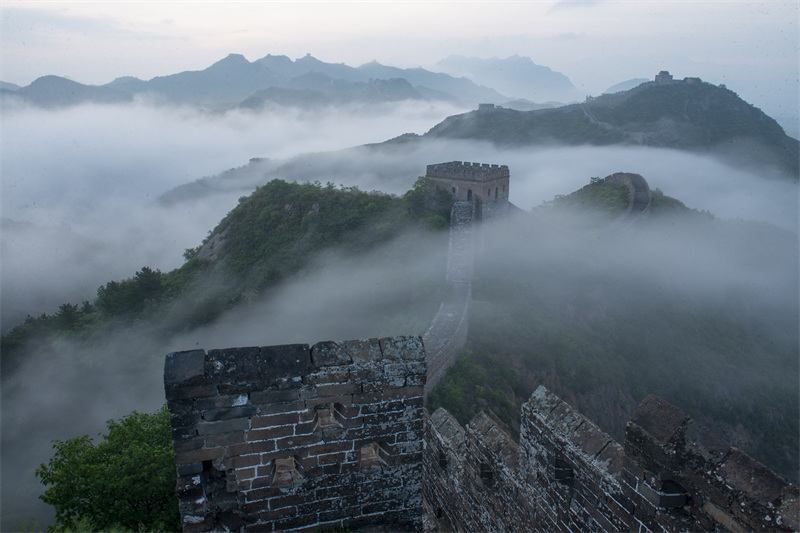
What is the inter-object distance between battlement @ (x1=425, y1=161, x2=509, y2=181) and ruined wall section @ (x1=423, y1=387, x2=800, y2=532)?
23180 mm

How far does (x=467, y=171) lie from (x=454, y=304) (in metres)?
10.9

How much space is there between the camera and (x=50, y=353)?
77.6 ft

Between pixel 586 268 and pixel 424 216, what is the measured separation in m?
10.2

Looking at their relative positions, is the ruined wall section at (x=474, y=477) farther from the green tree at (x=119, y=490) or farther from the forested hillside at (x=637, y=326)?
the forested hillside at (x=637, y=326)

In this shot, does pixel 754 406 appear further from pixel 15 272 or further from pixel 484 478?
pixel 15 272

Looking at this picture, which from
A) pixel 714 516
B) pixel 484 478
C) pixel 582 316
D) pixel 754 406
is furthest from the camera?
pixel 582 316

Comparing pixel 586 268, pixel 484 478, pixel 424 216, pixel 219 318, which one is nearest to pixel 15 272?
pixel 219 318

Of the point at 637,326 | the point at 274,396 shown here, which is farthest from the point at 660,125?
the point at 274,396

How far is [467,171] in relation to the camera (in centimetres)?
2850

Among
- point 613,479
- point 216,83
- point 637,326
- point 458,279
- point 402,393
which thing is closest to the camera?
point 402,393

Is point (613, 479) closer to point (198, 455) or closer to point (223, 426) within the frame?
point (223, 426)

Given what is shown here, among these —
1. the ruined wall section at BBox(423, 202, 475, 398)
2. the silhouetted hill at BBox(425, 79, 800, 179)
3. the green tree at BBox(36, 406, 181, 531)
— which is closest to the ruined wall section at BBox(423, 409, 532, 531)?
the green tree at BBox(36, 406, 181, 531)

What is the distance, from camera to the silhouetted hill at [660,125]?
240 ft

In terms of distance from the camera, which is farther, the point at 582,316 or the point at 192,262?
the point at 192,262
